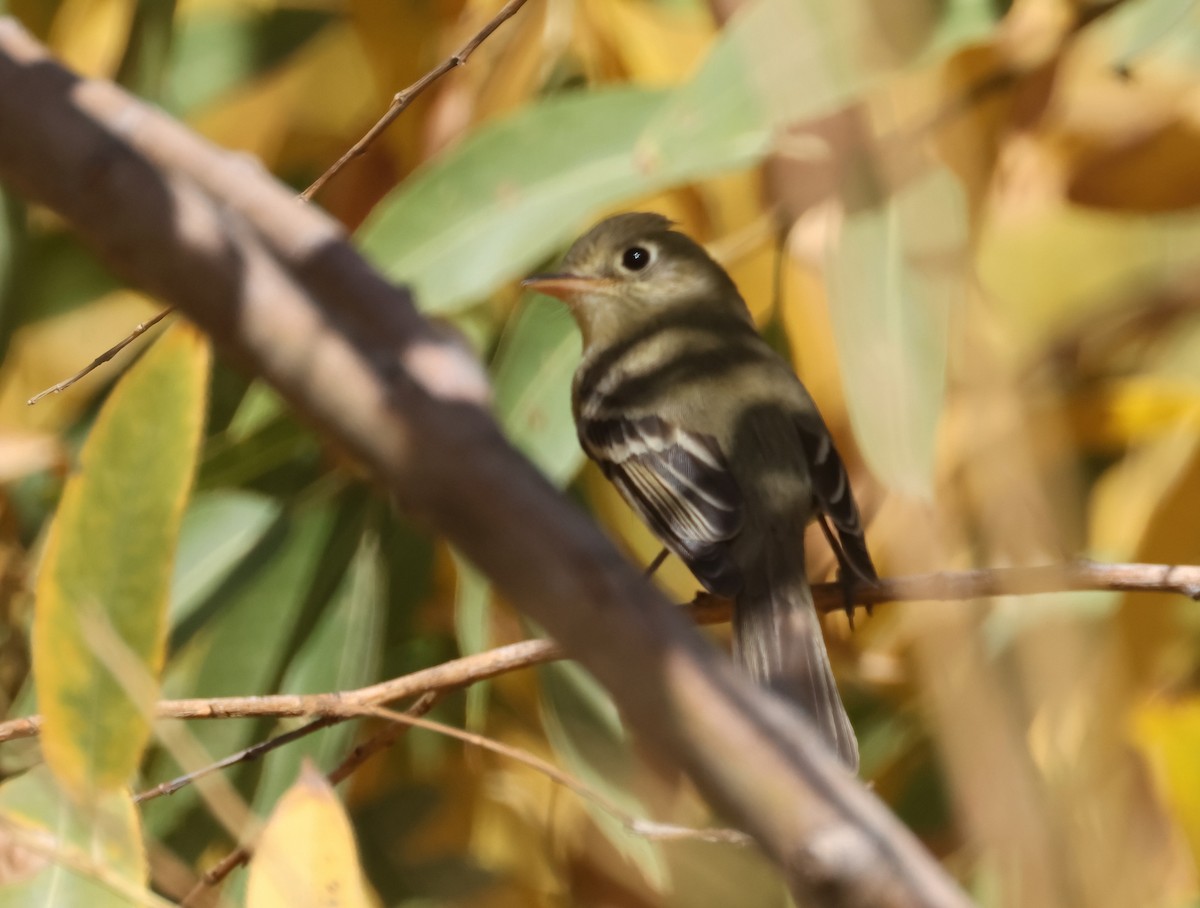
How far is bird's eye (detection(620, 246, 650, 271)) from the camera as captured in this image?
2.53 metres

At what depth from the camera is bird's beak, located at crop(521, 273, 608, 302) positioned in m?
2.19

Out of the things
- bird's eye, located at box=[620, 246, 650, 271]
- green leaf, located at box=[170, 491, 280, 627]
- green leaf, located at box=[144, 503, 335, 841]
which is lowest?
bird's eye, located at box=[620, 246, 650, 271]

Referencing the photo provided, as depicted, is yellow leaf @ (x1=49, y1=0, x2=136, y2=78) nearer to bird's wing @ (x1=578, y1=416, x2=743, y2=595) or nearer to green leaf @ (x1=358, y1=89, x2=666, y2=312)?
green leaf @ (x1=358, y1=89, x2=666, y2=312)

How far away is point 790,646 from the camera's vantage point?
5.86 ft

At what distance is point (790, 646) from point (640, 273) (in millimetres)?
Result: 948

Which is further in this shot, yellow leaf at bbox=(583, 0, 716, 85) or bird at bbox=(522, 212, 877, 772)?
yellow leaf at bbox=(583, 0, 716, 85)

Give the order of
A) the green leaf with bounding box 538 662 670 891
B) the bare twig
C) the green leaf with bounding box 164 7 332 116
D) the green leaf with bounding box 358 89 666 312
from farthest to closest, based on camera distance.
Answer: the green leaf with bounding box 164 7 332 116 → the green leaf with bounding box 358 89 666 312 → the green leaf with bounding box 538 662 670 891 → the bare twig

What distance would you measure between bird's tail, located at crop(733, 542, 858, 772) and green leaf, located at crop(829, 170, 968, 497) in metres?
0.25

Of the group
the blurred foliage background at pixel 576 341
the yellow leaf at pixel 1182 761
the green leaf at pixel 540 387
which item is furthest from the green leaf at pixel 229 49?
the yellow leaf at pixel 1182 761

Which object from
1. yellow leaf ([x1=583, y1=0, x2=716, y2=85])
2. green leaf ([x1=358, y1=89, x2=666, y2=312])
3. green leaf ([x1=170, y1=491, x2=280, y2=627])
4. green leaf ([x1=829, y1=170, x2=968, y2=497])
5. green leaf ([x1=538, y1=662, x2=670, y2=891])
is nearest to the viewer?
green leaf ([x1=829, y1=170, x2=968, y2=497])

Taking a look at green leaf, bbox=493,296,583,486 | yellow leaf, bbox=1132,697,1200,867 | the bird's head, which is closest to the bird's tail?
green leaf, bbox=493,296,583,486

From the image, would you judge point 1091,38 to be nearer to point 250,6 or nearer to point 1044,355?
point 1044,355

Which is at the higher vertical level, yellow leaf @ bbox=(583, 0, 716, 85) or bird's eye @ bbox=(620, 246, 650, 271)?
yellow leaf @ bbox=(583, 0, 716, 85)

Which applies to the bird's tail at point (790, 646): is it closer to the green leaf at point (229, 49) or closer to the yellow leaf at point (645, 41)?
the yellow leaf at point (645, 41)
